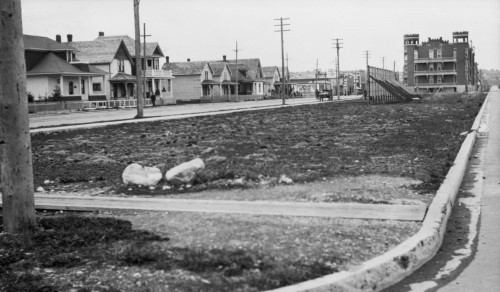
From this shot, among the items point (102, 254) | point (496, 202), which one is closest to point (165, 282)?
point (102, 254)

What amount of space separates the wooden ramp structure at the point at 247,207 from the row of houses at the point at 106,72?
37.1 meters

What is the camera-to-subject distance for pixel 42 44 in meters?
60.0

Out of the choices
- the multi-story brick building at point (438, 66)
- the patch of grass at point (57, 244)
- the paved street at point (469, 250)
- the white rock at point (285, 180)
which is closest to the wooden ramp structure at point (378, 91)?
the white rock at point (285, 180)

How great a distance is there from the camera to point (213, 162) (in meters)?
11.0

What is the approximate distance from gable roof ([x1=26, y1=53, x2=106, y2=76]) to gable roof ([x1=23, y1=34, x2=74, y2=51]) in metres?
0.85

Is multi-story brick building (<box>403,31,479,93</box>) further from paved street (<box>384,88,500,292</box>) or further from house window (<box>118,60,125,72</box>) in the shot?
paved street (<box>384,88,500,292</box>)

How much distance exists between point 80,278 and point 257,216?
2477 millimetres

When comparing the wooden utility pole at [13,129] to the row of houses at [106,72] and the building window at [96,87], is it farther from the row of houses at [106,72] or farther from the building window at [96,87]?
the building window at [96,87]

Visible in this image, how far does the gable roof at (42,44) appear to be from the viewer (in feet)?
191

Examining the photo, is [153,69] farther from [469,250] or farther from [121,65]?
[469,250]

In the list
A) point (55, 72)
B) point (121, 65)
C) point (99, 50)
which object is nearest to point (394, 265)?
point (55, 72)

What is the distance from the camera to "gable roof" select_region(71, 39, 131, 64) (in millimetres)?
68250

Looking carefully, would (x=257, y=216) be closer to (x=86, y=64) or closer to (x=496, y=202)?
(x=496, y=202)

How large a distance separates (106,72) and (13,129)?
2466 inches
